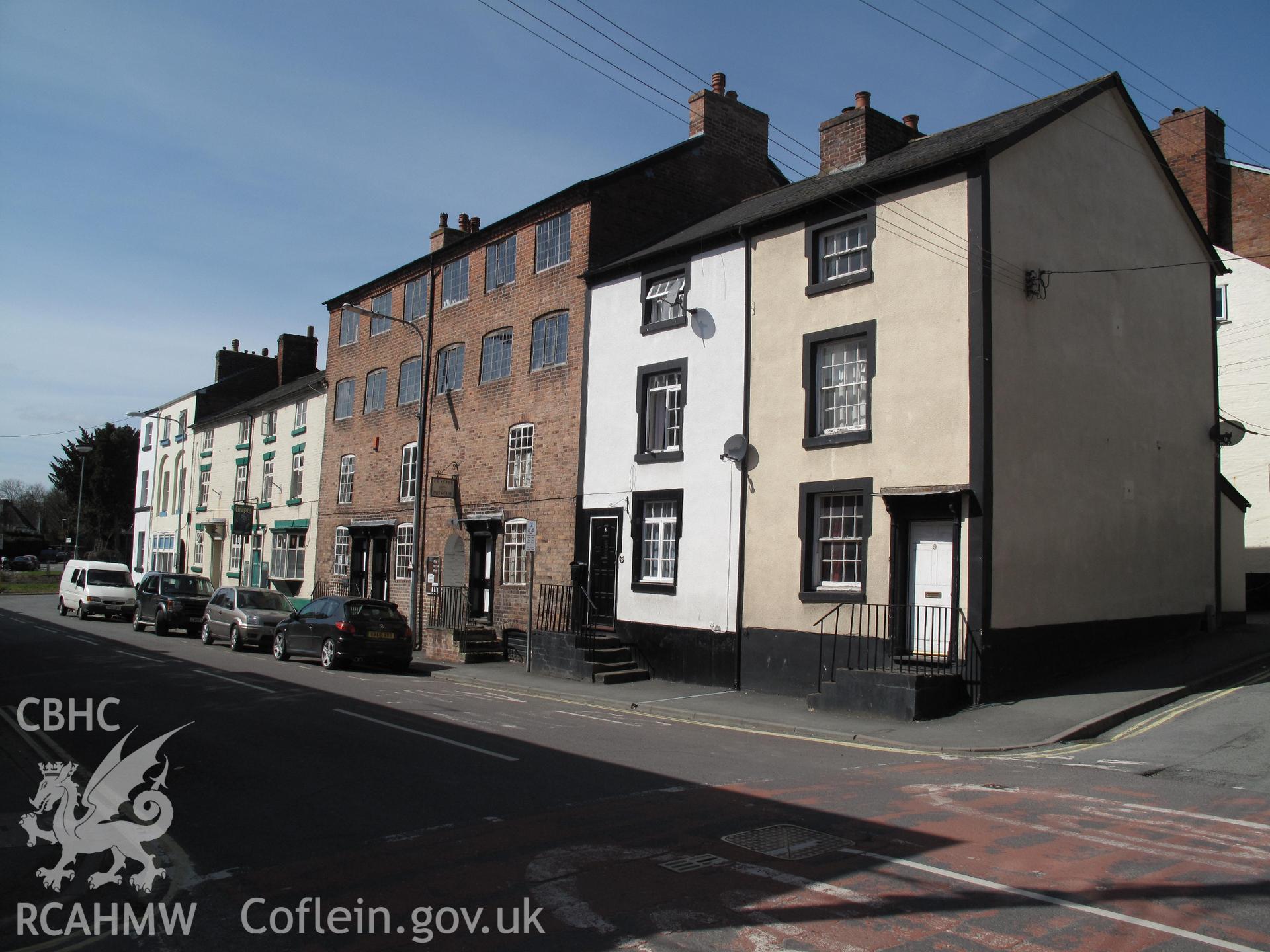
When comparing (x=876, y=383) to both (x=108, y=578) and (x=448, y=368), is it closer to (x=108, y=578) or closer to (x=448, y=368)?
(x=448, y=368)

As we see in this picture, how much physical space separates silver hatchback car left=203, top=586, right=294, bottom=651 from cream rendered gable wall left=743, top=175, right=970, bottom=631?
1316 cm

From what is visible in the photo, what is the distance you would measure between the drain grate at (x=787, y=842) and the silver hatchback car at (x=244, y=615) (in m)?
19.3

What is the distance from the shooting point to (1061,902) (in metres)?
5.63

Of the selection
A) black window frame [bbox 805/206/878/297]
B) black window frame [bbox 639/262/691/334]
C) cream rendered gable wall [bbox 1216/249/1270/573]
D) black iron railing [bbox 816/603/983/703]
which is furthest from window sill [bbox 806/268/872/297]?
cream rendered gable wall [bbox 1216/249/1270/573]

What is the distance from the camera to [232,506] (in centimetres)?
3869

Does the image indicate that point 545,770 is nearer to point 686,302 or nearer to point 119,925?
point 119,925

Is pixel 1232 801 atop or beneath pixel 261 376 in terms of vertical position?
beneath

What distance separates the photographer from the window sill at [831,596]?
1597 cm

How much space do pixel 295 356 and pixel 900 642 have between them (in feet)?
121

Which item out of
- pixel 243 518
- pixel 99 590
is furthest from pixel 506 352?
pixel 99 590

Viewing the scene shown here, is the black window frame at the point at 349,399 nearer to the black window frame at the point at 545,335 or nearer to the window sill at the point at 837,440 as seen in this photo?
the black window frame at the point at 545,335

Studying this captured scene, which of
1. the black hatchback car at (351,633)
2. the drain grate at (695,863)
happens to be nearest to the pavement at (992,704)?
the black hatchback car at (351,633)

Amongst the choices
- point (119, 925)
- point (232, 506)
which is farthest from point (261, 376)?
point (119, 925)

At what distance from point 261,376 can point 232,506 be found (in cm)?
1126
